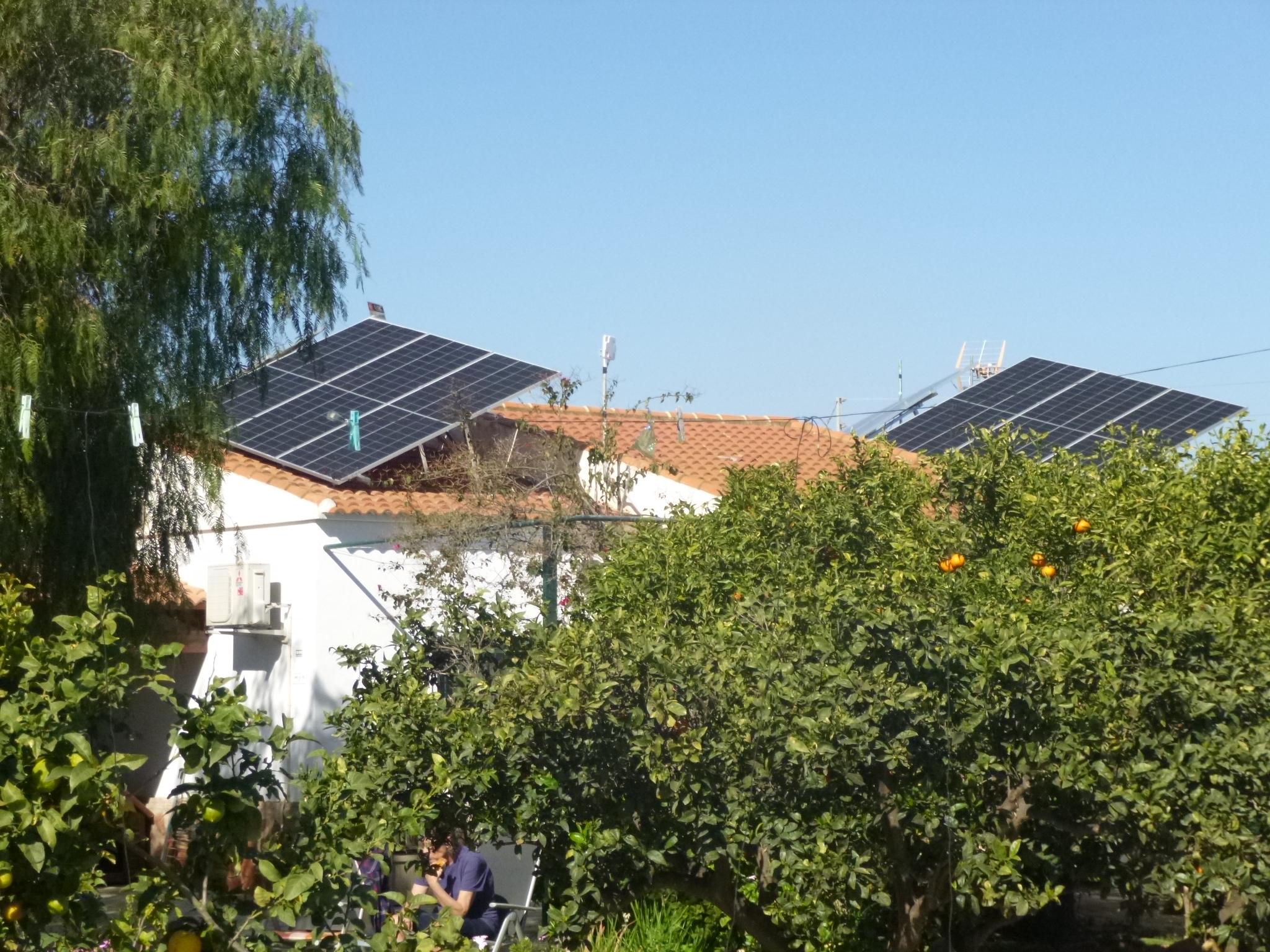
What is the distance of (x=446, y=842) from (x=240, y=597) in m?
8.98

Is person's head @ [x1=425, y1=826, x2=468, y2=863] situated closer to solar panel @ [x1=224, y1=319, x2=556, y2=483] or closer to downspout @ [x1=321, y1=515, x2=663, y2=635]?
downspout @ [x1=321, y1=515, x2=663, y2=635]

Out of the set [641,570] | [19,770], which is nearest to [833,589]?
[641,570]

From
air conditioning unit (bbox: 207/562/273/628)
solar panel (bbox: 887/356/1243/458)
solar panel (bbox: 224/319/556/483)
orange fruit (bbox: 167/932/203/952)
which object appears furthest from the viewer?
solar panel (bbox: 887/356/1243/458)

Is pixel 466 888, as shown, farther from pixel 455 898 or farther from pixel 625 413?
pixel 625 413

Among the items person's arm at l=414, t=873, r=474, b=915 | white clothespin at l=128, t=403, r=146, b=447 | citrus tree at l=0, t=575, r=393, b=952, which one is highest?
white clothespin at l=128, t=403, r=146, b=447

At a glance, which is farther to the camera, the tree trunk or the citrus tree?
the tree trunk

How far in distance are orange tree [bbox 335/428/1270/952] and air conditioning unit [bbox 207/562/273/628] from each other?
8.13 meters

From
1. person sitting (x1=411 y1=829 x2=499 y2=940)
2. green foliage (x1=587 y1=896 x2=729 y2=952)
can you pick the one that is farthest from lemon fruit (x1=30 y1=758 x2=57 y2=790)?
person sitting (x1=411 y1=829 x2=499 y2=940)

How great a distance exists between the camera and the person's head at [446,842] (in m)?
5.07

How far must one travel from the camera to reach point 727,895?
214 inches

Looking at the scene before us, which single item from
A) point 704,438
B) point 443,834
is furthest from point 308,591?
point 443,834

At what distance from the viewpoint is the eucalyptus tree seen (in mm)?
8812

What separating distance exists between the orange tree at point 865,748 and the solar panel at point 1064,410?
35.6 ft

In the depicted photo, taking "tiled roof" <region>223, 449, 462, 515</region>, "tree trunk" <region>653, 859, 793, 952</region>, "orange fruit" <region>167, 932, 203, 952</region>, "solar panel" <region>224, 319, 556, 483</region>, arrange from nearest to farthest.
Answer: "orange fruit" <region>167, 932, 203, 952</region> < "tree trunk" <region>653, 859, 793, 952</region> < "tiled roof" <region>223, 449, 462, 515</region> < "solar panel" <region>224, 319, 556, 483</region>
